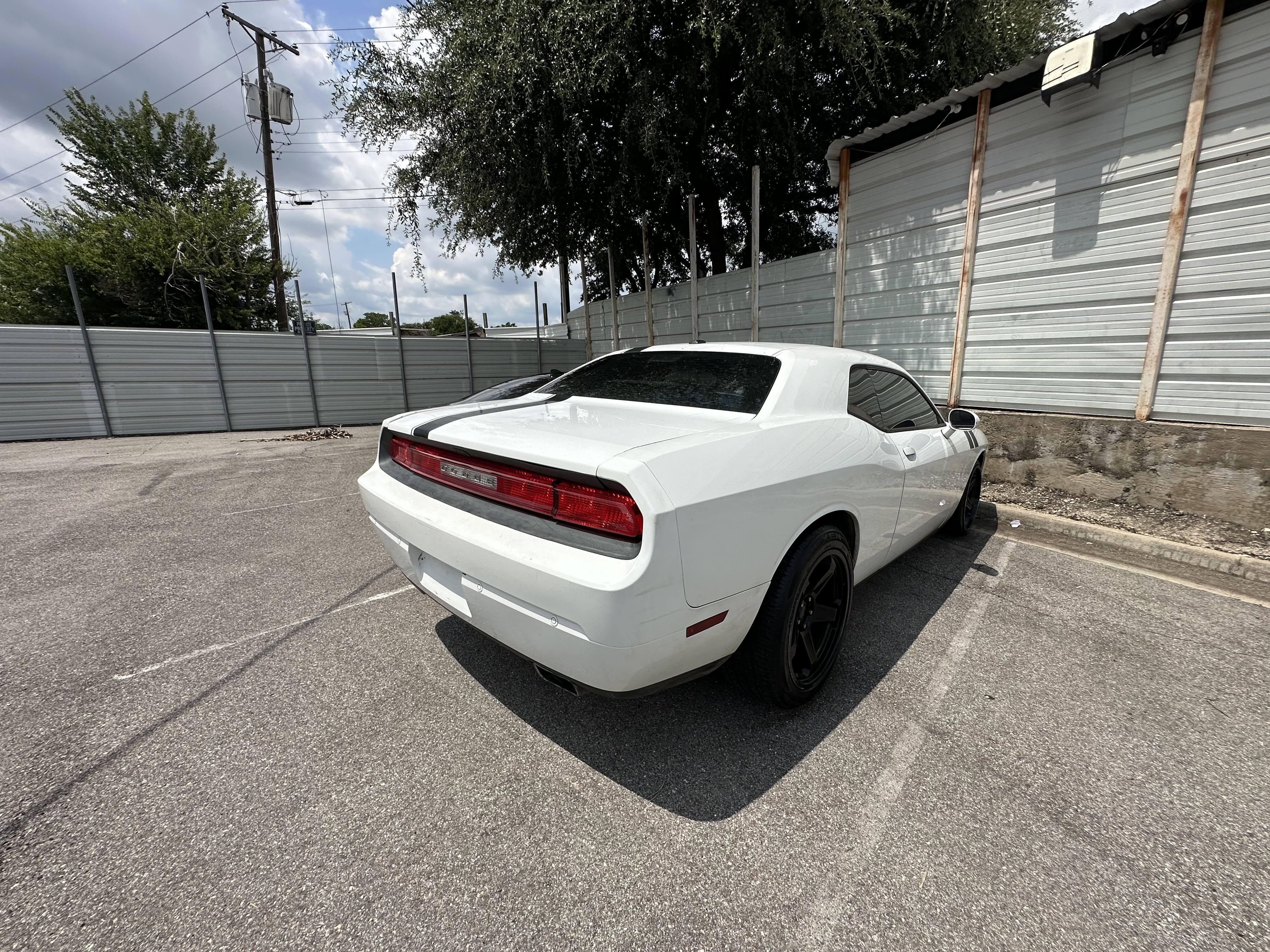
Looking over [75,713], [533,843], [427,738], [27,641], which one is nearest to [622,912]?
[533,843]

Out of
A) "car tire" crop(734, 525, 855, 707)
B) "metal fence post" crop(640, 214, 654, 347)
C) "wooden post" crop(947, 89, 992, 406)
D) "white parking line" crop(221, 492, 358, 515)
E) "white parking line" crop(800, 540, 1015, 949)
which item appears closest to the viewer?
"white parking line" crop(800, 540, 1015, 949)

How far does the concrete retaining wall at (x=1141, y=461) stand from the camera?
3.90m

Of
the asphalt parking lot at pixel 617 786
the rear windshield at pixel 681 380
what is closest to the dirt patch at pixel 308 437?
the asphalt parking lot at pixel 617 786

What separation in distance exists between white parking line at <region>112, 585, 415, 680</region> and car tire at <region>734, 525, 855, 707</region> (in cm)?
225

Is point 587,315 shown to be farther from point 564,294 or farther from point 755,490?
point 755,490

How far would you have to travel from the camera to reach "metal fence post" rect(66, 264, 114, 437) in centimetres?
998

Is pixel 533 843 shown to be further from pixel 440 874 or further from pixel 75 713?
pixel 75 713


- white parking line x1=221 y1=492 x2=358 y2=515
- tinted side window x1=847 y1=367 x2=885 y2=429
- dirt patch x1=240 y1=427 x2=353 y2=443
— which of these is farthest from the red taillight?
dirt patch x1=240 y1=427 x2=353 y2=443

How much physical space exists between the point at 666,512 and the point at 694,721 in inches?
42.9

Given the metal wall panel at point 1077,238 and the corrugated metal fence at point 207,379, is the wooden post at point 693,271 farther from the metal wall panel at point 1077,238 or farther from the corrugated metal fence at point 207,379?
the corrugated metal fence at point 207,379

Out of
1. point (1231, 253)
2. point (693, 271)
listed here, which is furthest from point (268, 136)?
point (1231, 253)

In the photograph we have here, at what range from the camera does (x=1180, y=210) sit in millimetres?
4203

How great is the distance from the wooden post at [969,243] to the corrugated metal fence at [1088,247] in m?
0.06

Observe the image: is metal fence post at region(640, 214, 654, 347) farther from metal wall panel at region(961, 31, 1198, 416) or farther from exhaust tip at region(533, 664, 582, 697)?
exhaust tip at region(533, 664, 582, 697)
